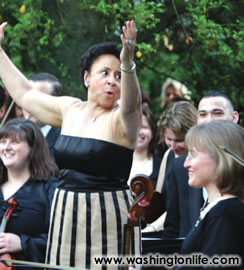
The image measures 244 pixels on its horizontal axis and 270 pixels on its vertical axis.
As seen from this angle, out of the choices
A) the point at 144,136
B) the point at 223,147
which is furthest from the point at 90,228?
the point at 144,136

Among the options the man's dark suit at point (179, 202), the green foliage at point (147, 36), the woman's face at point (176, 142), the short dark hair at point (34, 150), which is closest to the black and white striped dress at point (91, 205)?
the man's dark suit at point (179, 202)

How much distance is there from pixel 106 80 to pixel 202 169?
0.83 m

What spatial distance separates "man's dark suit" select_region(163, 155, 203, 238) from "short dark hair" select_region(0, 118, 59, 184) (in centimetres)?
94

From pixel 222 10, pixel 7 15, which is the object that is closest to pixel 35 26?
pixel 7 15

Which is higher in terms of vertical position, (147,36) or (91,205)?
(147,36)

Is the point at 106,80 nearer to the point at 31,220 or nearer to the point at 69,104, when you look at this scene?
the point at 69,104

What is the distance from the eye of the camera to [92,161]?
138 inches

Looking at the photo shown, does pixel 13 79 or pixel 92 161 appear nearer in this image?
pixel 92 161

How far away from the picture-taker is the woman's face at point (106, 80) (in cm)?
362

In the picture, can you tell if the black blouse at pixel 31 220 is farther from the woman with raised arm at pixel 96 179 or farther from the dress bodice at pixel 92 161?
Result: the dress bodice at pixel 92 161

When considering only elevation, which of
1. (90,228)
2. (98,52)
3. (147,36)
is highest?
(147,36)

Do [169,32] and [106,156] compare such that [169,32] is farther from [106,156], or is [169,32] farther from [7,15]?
[106,156]

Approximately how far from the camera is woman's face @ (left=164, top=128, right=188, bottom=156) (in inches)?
204

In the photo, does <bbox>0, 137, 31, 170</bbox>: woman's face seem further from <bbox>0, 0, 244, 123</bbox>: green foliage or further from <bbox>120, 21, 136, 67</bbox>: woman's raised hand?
<bbox>120, 21, 136, 67</bbox>: woman's raised hand
